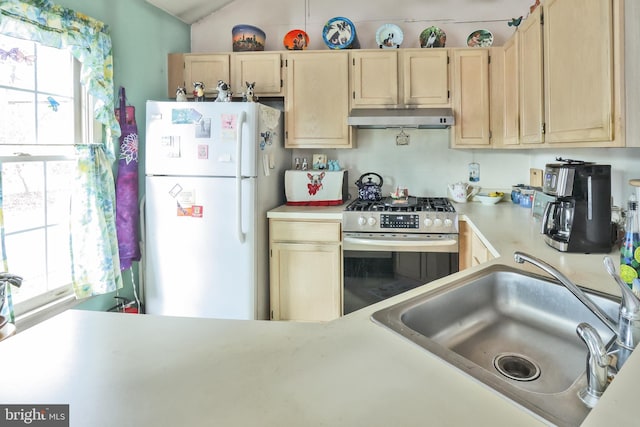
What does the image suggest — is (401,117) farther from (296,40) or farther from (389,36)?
(296,40)

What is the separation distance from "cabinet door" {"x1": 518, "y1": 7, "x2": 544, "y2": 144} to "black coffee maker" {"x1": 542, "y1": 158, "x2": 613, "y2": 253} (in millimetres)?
474

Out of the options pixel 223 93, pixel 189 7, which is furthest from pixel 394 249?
pixel 189 7

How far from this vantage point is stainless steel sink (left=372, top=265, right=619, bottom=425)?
0.94m

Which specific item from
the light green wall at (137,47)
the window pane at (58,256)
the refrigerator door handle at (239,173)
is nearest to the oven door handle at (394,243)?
the refrigerator door handle at (239,173)

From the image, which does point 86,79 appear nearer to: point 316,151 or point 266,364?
point 316,151

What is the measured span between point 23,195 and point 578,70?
261 cm

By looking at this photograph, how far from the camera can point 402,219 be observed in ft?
8.43

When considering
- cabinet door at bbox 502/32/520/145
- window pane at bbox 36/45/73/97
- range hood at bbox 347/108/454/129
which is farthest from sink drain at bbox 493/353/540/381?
window pane at bbox 36/45/73/97

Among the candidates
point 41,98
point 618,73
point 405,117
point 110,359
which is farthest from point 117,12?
point 618,73

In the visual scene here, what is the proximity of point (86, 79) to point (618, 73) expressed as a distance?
8.26 feet

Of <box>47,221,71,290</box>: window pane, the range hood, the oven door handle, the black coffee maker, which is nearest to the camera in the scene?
the black coffee maker

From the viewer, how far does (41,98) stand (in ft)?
6.68

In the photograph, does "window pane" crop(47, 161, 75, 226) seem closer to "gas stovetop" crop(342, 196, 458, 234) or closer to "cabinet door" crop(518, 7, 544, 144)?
"gas stovetop" crop(342, 196, 458, 234)
